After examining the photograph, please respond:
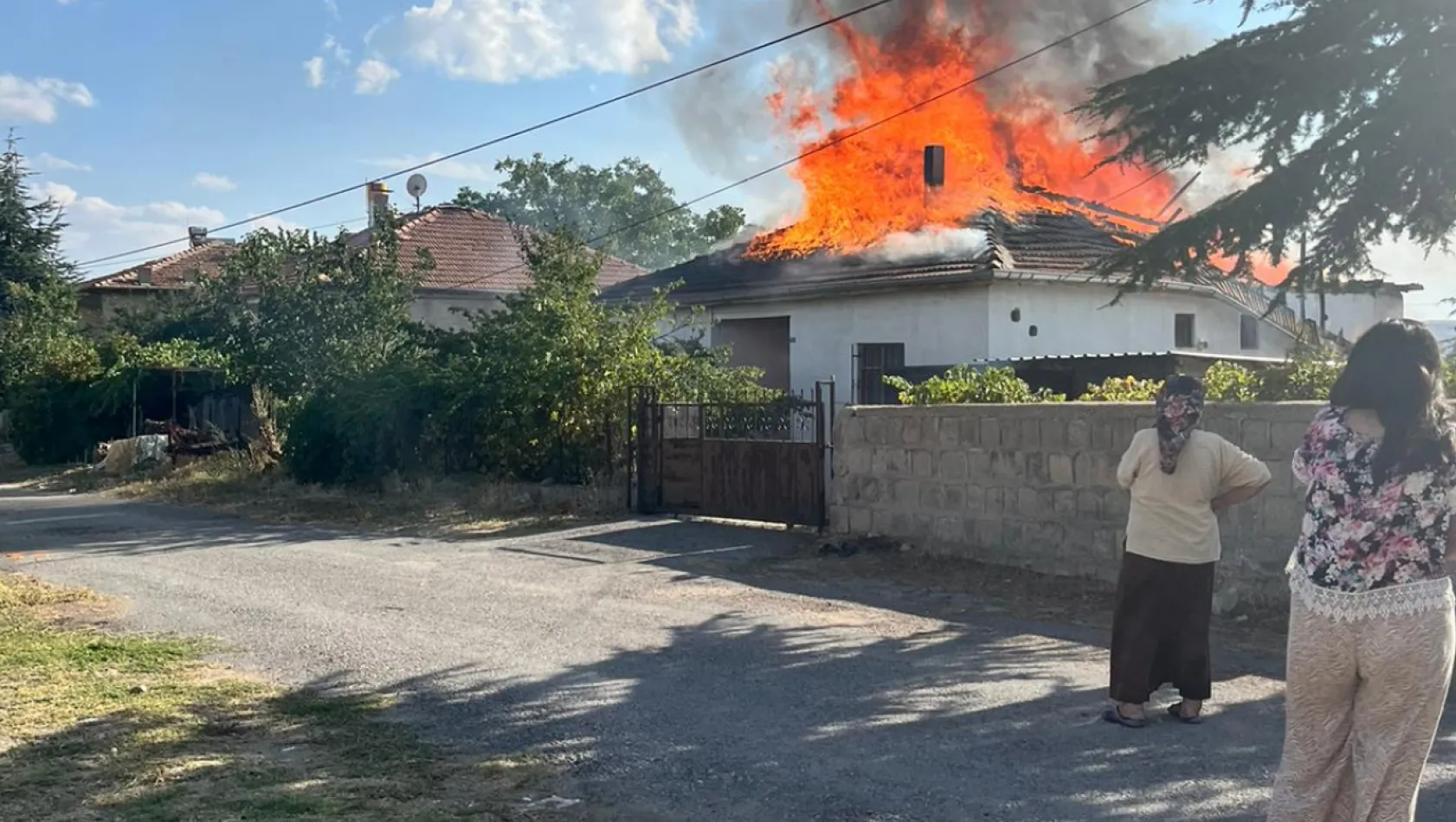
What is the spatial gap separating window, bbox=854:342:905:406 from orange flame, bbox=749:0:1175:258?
211cm

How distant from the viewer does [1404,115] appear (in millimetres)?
8734

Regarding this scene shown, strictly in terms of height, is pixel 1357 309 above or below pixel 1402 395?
above

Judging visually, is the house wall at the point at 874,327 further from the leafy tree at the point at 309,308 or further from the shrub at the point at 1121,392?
the shrub at the point at 1121,392

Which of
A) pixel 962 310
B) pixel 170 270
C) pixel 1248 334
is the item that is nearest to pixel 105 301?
pixel 170 270

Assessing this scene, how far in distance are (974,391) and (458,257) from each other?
1036 inches

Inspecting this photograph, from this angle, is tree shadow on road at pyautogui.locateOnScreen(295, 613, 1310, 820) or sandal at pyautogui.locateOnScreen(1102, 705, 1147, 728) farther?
sandal at pyautogui.locateOnScreen(1102, 705, 1147, 728)

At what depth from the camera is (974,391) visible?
11.8m

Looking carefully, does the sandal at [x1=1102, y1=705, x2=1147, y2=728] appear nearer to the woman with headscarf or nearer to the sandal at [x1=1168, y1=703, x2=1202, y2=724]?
the woman with headscarf

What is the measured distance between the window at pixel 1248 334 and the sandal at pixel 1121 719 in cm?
1714

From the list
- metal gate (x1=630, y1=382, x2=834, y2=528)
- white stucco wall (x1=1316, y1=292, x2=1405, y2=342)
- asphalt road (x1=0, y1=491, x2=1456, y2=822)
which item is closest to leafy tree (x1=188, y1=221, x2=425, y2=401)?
metal gate (x1=630, y1=382, x2=834, y2=528)

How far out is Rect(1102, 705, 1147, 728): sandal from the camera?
609 cm

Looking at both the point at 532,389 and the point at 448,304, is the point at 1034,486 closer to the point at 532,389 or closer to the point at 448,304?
the point at 532,389

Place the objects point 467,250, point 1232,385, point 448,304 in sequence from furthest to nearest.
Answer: point 467,250
point 448,304
point 1232,385

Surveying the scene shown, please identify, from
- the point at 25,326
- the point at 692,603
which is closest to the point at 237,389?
the point at 25,326
